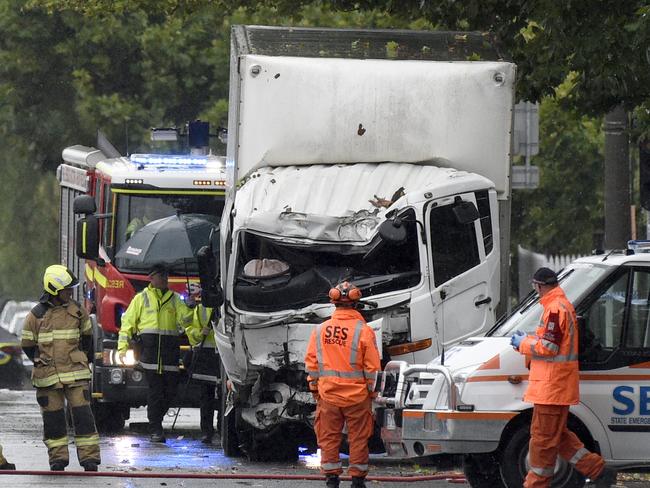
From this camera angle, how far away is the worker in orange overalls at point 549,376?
1005 centimetres

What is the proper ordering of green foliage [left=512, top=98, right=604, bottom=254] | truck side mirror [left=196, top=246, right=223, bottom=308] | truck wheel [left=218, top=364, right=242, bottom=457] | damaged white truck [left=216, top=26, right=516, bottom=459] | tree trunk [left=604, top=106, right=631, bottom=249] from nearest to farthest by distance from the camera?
damaged white truck [left=216, top=26, right=516, bottom=459] → truck side mirror [left=196, top=246, right=223, bottom=308] → truck wheel [left=218, top=364, right=242, bottom=457] → tree trunk [left=604, top=106, right=631, bottom=249] → green foliage [left=512, top=98, right=604, bottom=254]

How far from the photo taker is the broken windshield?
39.6ft

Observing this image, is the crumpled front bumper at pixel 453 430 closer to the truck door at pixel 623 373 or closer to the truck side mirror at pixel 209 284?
the truck door at pixel 623 373

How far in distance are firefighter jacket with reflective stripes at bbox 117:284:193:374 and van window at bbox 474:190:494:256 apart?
3597 mm

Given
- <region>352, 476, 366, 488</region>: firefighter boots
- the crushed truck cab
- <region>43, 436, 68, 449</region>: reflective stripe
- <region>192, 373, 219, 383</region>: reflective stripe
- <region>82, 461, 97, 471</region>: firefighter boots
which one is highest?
the crushed truck cab

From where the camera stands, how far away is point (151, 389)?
49.2ft

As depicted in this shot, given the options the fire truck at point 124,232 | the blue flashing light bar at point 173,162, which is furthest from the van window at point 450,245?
the blue flashing light bar at point 173,162

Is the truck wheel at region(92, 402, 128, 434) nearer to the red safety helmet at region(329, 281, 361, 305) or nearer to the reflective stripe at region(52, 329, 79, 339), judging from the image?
the reflective stripe at region(52, 329, 79, 339)

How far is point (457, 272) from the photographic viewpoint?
40.5ft

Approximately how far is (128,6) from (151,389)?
5866 mm

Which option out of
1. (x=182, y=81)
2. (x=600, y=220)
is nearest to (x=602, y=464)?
(x=600, y=220)

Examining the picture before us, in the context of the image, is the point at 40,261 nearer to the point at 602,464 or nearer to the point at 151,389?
the point at 151,389

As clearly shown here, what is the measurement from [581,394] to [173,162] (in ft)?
24.0

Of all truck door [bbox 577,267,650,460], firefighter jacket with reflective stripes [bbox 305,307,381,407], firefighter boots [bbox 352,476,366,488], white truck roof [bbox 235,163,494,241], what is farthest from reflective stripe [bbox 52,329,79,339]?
truck door [bbox 577,267,650,460]
